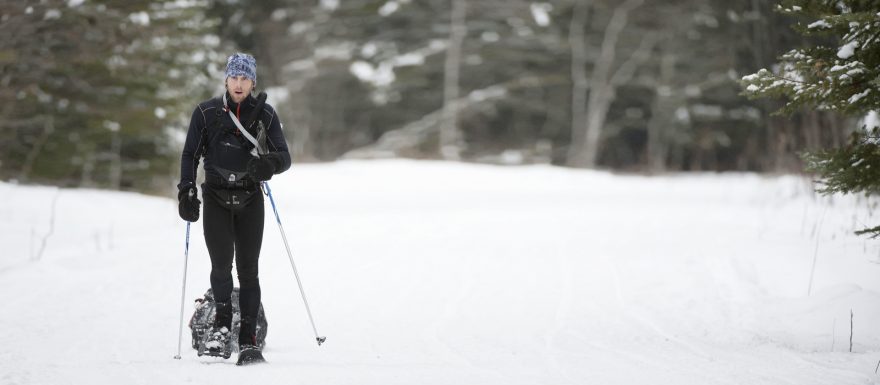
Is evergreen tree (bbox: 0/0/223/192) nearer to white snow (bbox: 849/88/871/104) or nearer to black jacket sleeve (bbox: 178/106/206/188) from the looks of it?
black jacket sleeve (bbox: 178/106/206/188)

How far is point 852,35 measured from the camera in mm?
4770

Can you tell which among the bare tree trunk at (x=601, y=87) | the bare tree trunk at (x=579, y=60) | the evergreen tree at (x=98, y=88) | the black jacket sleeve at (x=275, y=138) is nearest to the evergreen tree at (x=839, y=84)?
the black jacket sleeve at (x=275, y=138)

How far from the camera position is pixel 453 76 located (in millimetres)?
30062

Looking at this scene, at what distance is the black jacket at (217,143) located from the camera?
4629 mm

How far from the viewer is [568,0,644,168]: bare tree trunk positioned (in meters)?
30.7

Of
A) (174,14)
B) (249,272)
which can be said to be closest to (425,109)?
(174,14)

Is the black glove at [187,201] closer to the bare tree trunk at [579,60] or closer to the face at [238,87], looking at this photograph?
the face at [238,87]

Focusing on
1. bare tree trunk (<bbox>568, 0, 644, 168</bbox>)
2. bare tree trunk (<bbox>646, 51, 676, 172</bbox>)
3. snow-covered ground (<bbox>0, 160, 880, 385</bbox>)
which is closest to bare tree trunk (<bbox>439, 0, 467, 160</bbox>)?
bare tree trunk (<bbox>568, 0, 644, 168</bbox>)

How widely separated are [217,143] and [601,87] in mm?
27970

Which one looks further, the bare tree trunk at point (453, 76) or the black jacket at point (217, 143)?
the bare tree trunk at point (453, 76)

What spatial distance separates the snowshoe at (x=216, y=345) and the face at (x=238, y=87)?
1.56 meters

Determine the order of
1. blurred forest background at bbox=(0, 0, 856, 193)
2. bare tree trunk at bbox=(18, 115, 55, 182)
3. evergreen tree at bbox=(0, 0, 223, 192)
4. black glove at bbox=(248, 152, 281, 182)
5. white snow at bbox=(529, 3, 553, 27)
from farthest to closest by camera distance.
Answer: white snow at bbox=(529, 3, 553, 27), blurred forest background at bbox=(0, 0, 856, 193), bare tree trunk at bbox=(18, 115, 55, 182), evergreen tree at bbox=(0, 0, 223, 192), black glove at bbox=(248, 152, 281, 182)

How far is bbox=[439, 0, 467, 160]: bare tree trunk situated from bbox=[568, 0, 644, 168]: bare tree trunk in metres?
5.66

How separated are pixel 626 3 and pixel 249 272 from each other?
28344 mm
